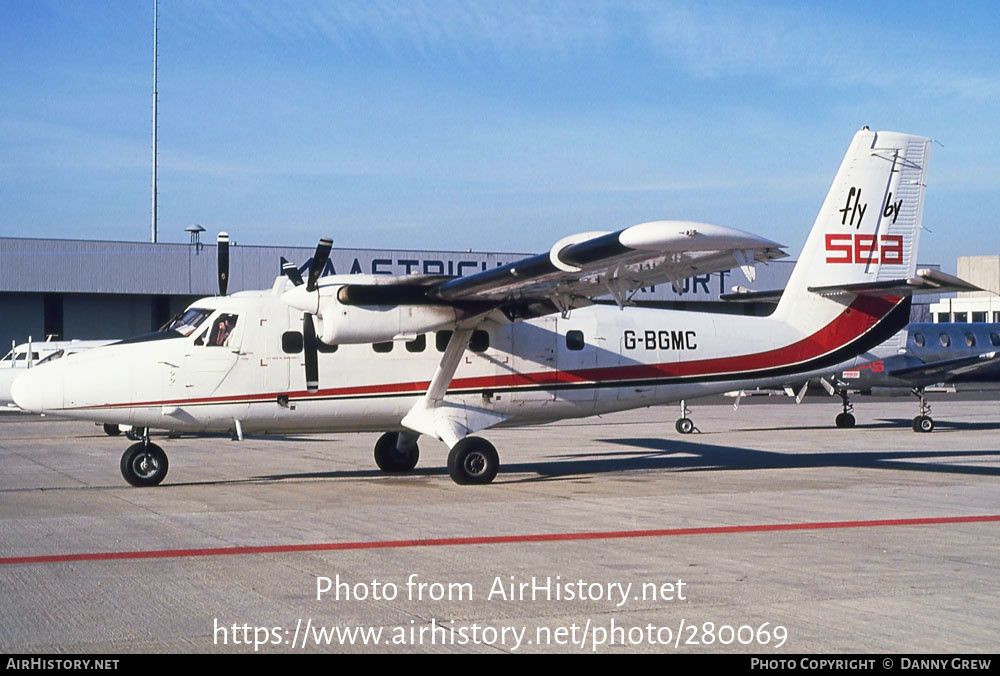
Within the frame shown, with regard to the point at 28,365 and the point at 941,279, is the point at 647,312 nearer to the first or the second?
the point at 941,279

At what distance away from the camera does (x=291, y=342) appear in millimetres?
15492

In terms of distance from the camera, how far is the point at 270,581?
835 cm

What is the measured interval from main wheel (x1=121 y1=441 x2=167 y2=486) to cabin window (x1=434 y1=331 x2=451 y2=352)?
4.34 m

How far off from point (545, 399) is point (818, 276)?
5256mm

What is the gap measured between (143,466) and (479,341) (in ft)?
17.2

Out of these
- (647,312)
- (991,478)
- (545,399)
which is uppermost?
(647,312)

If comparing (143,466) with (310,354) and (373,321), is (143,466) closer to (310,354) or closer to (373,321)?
(310,354)

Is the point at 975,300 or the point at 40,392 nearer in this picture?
the point at 40,392

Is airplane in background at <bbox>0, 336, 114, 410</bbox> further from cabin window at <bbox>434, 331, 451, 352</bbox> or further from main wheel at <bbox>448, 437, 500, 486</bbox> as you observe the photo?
main wheel at <bbox>448, 437, 500, 486</bbox>

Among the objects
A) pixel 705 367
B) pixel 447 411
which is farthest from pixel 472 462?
pixel 705 367

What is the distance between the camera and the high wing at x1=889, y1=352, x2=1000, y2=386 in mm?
27203

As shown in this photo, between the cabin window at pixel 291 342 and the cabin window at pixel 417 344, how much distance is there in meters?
1.63

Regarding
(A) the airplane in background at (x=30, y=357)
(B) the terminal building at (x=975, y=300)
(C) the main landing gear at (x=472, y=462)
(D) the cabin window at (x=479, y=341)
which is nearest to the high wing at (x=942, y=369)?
(D) the cabin window at (x=479, y=341)

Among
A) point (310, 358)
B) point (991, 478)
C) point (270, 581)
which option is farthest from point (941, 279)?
point (270, 581)
